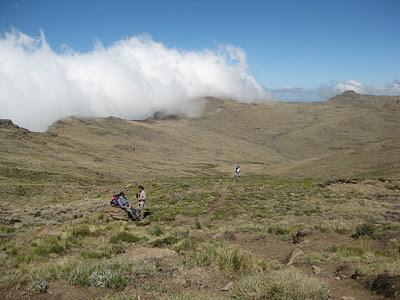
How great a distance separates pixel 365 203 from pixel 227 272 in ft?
104

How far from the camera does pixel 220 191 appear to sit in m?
48.5

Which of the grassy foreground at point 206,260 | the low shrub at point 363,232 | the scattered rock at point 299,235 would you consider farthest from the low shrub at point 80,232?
the low shrub at point 363,232

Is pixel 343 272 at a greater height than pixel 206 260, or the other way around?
pixel 206 260

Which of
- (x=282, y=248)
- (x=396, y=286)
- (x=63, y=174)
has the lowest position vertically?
(x=63, y=174)

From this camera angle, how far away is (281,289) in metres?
10.4

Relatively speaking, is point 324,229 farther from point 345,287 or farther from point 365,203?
point 365,203

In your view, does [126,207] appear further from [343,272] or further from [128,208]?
[343,272]

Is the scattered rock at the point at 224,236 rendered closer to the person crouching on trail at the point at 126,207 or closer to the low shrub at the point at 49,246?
the low shrub at the point at 49,246

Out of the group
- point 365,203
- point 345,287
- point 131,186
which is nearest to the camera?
point 345,287

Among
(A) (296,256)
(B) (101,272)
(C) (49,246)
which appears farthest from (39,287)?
(A) (296,256)

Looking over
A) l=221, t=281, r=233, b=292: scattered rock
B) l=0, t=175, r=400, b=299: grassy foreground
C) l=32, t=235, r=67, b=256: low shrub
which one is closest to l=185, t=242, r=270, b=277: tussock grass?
l=0, t=175, r=400, b=299: grassy foreground

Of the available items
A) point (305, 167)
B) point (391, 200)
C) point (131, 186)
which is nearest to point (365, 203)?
point (391, 200)

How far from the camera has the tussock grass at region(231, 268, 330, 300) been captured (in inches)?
404

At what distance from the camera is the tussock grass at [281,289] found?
1025 centimetres
